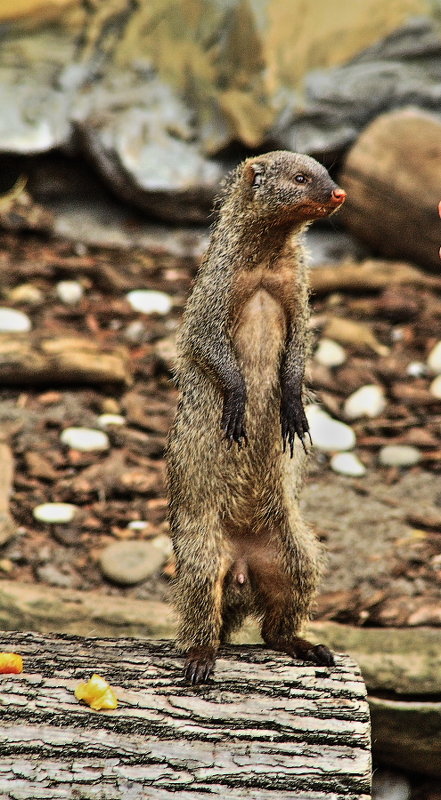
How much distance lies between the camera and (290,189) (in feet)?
12.1

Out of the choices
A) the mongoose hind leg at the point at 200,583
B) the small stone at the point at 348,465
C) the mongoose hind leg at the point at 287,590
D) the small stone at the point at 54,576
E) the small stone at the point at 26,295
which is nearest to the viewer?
the mongoose hind leg at the point at 200,583

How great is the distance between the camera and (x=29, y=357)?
630 centimetres

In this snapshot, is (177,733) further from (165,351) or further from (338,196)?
(165,351)

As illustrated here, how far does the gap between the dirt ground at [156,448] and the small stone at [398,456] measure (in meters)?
0.04

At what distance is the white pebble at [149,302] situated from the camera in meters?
7.64

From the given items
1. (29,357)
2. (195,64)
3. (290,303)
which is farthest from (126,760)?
(195,64)

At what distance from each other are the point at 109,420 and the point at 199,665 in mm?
2838

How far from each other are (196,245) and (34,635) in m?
5.32

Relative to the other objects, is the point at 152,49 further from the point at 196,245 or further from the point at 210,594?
the point at 210,594

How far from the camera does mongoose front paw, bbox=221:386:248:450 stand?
12.3 ft

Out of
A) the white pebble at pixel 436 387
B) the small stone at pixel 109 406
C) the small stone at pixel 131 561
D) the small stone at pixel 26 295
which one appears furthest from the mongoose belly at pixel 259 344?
the small stone at pixel 26 295

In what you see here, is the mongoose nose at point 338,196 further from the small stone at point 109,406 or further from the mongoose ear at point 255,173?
the small stone at point 109,406

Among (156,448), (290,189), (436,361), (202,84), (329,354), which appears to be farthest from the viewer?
(202,84)

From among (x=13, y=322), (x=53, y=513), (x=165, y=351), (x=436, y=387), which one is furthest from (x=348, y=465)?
(x=13, y=322)
